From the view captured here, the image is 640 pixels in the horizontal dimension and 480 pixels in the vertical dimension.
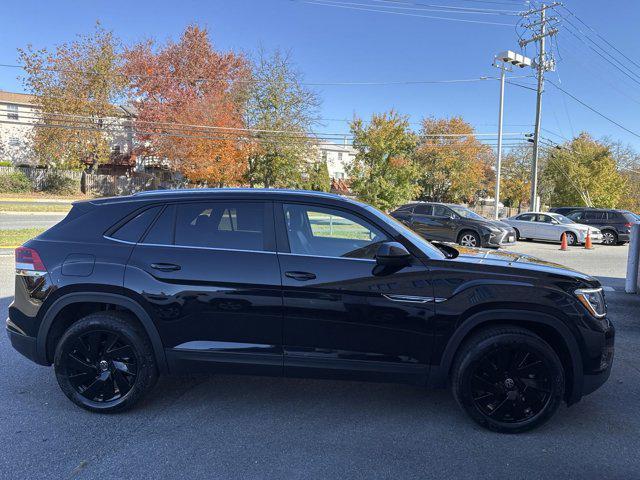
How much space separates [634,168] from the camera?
59.3 m

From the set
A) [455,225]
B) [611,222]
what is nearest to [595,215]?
[611,222]

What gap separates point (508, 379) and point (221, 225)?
246 centimetres

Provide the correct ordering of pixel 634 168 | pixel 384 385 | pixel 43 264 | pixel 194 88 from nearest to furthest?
pixel 43 264 → pixel 384 385 → pixel 194 88 → pixel 634 168

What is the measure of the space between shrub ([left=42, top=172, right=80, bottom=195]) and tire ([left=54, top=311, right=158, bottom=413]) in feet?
134

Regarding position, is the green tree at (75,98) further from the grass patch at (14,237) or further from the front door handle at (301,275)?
the front door handle at (301,275)

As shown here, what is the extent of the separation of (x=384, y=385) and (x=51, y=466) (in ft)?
8.69

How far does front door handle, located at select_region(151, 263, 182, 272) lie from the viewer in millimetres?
3420

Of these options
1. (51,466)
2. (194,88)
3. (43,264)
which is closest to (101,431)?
(51,466)

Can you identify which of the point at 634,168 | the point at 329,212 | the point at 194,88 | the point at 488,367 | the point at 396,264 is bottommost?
the point at 488,367

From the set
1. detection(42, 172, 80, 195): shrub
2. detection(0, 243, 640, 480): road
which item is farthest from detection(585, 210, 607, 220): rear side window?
detection(42, 172, 80, 195): shrub

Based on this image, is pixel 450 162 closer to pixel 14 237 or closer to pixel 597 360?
pixel 14 237

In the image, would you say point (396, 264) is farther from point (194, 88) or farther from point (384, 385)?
point (194, 88)

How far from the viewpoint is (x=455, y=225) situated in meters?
15.9

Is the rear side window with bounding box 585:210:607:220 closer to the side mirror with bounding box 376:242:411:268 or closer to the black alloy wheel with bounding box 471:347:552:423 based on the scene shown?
the black alloy wheel with bounding box 471:347:552:423
